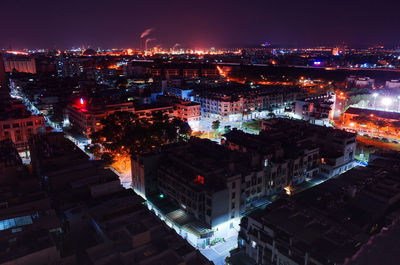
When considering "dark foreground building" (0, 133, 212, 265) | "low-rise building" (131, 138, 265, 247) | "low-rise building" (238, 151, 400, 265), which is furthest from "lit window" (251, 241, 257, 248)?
"dark foreground building" (0, 133, 212, 265)

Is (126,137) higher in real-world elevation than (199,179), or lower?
higher

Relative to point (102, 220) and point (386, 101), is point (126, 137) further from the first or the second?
point (386, 101)

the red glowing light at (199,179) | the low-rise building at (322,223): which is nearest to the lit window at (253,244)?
the low-rise building at (322,223)

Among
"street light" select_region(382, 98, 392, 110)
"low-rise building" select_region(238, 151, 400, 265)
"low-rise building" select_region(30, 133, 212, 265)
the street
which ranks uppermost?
"street light" select_region(382, 98, 392, 110)

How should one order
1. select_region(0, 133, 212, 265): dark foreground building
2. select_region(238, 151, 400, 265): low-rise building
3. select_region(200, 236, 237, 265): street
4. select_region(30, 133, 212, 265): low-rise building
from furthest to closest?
select_region(200, 236, 237, 265): street < select_region(238, 151, 400, 265): low-rise building < select_region(30, 133, 212, 265): low-rise building < select_region(0, 133, 212, 265): dark foreground building

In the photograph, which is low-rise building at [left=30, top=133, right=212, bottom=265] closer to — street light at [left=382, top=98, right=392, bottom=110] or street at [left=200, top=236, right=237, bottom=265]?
street at [left=200, top=236, right=237, bottom=265]

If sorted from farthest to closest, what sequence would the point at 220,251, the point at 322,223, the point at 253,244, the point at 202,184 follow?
the point at 202,184 → the point at 220,251 → the point at 253,244 → the point at 322,223

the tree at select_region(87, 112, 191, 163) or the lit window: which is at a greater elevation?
the tree at select_region(87, 112, 191, 163)

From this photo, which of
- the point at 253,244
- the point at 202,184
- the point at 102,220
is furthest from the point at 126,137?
the point at 253,244

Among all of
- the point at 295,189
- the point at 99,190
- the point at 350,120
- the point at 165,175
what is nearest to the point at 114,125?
the point at 165,175

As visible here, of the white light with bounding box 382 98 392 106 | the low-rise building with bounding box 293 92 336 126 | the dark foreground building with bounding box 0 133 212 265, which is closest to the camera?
the dark foreground building with bounding box 0 133 212 265

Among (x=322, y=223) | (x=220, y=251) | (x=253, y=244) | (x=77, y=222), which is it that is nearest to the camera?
(x=322, y=223)
